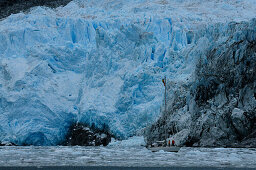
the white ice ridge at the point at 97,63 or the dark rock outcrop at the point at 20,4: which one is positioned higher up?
the dark rock outcrop at the point at 20,4

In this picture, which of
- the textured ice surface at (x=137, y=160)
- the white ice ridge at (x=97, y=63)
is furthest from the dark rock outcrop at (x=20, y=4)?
the textured ice surface at (x=137, y=160)

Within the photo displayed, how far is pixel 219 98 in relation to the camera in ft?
52.5

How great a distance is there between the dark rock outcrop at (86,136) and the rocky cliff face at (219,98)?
2.48 meters

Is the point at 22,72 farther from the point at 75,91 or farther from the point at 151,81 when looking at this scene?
the point at 151,81

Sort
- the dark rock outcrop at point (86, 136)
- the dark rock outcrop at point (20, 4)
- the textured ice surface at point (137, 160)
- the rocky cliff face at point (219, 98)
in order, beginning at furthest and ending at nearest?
the dark rock outcrop at point (20, 4) < the dark rock outcrop at point (86, 136) < the rocky cliff face at point (219, 98) < the textured ice surface at point (137, 160)

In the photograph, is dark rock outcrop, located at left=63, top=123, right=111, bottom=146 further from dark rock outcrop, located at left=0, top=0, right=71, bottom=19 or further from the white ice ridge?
dark rock outcrop, located at left=0, top=0, right=71, bottom=19

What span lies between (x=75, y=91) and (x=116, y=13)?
623 centimetres

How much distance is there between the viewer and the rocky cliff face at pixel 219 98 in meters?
15.1

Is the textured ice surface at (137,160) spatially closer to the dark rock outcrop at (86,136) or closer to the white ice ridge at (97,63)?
the dark rock outcrop at (86,136)

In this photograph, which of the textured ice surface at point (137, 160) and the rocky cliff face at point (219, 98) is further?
the rocky cliff face at point (219, 98)

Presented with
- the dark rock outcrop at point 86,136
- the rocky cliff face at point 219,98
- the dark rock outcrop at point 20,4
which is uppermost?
the dark rock outcrop at point 20,4

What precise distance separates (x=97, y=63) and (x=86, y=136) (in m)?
4.14

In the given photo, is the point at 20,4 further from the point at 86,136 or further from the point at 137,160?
the point at 137,160

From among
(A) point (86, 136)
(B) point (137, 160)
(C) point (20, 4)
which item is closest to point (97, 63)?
(A) point (86, 136)
